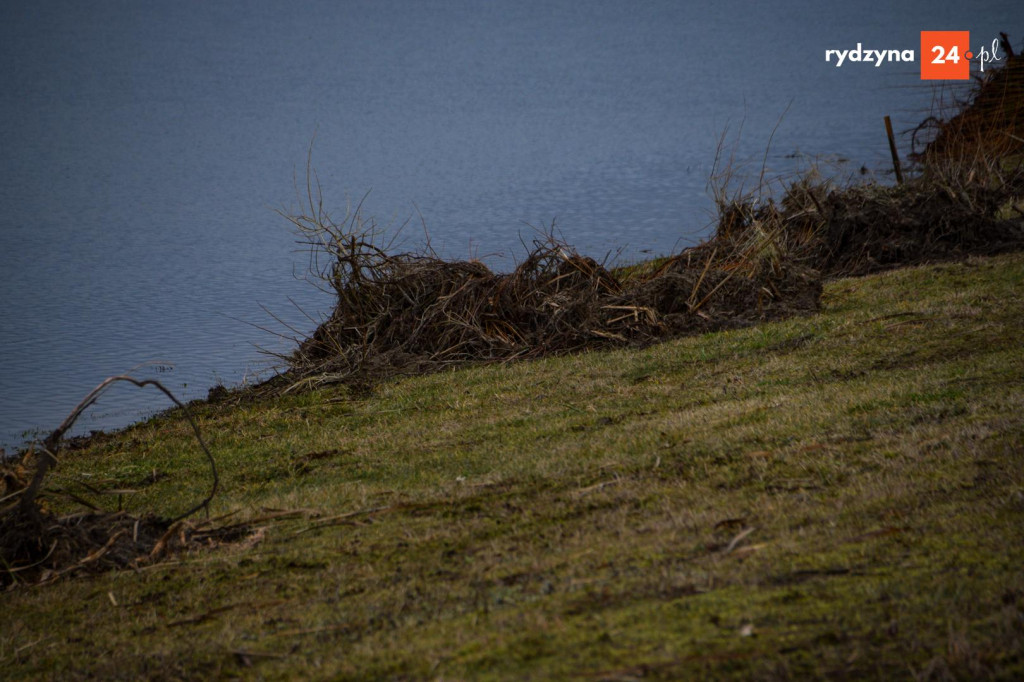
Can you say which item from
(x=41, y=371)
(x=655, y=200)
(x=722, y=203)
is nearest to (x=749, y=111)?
(x=655, y=200)

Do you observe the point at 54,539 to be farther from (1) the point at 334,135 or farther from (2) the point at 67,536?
(1) the point at 334,135

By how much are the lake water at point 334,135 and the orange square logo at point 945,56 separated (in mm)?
1450

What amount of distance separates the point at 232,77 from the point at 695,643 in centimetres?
8825

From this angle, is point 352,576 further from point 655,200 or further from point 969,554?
point 655,200

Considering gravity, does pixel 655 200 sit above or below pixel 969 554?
above

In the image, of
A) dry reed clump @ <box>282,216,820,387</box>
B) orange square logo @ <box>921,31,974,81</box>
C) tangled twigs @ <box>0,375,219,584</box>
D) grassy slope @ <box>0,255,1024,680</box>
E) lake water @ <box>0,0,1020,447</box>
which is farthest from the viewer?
orange square logo @ <box>921,31,974,81</box>

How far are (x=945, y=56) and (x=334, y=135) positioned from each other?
35166 mm

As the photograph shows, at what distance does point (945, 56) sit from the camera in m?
36.6

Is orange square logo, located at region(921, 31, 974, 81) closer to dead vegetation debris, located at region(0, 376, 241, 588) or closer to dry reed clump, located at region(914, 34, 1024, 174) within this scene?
dry reed clump, located at region(914, 34, 1024, 174)

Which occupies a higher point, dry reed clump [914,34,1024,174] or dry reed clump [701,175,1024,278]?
dry reed clump [914,34,1024,174]

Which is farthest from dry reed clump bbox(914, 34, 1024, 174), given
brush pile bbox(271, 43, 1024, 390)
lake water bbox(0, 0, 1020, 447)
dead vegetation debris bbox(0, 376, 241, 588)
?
dead vegetation debris bbox(0, 376, 241, 588)

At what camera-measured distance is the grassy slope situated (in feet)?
10.8

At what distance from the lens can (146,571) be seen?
5.16 meters

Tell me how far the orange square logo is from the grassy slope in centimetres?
2351
